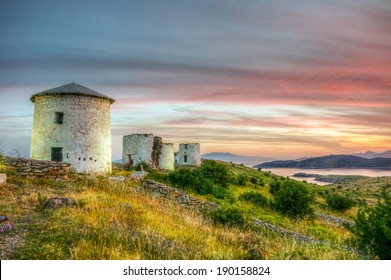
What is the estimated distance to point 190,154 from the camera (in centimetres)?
5309

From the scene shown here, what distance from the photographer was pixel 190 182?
18109 millimetres

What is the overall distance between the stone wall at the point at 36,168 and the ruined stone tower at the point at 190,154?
1534 inches

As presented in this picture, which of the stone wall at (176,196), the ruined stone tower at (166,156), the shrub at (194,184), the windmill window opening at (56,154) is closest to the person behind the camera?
the stone wall at (176,196)

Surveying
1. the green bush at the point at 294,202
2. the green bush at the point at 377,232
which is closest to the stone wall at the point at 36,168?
the green bush at the point at 377,232

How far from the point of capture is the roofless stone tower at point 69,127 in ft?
72.7

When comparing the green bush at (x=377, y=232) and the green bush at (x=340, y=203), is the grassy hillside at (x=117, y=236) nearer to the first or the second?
the green bush at (x=377, y=232)

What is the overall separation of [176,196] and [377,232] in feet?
27.0

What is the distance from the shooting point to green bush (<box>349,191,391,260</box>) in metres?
7.54

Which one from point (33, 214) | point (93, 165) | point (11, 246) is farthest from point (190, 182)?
point (11, 246)

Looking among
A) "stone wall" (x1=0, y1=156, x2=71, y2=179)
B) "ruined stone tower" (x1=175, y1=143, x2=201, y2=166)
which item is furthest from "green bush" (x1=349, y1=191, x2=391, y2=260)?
"ruined stone tower" (x1=175, y1=143, x2=201, y2=166)

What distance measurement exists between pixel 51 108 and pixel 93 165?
183 inches

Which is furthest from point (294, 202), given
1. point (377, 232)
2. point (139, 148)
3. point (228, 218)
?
point (139, 148)

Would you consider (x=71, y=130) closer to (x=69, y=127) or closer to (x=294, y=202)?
(x=69, y=127)
